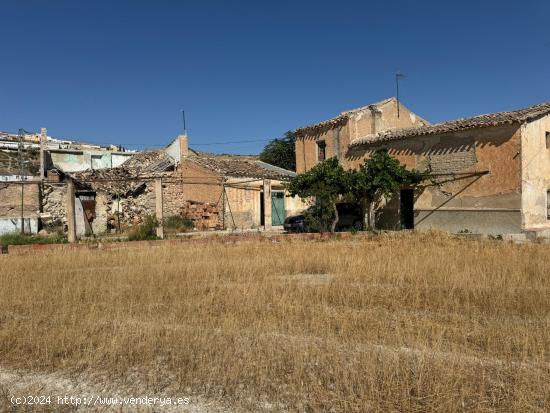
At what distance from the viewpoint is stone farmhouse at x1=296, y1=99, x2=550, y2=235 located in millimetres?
16219

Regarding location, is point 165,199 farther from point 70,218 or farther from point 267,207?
point 70,218

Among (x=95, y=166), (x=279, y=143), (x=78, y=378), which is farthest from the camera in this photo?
(x=279, y=143)

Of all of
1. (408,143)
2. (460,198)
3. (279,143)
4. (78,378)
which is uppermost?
(279,143)

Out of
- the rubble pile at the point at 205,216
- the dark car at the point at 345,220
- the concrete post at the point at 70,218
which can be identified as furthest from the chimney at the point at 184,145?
the concrete post at the point at 70,218

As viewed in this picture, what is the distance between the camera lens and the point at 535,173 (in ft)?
54.5

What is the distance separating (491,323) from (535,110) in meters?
14.7

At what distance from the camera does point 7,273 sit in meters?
8.66

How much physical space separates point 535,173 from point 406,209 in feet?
18.3

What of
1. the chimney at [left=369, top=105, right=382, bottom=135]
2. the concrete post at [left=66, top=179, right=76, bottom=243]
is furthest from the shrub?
the chimney at [left=369, top=105, right=382, bottom=135]

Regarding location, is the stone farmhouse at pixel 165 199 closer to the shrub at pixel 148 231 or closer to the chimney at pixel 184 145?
the chimney at pixel 184 145

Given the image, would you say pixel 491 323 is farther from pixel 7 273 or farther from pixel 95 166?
pixel 95 166

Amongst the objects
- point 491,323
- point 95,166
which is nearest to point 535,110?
point 491,323

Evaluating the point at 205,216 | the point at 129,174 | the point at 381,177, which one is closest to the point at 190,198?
the point at 205,216

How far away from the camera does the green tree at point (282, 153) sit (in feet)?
148
